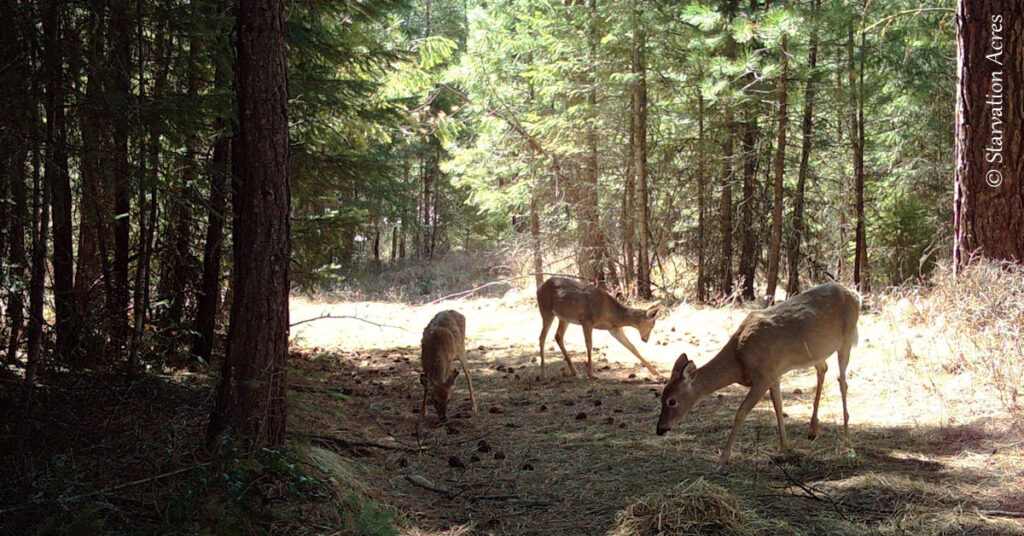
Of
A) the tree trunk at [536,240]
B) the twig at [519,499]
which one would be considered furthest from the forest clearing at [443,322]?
the tree trunk at [536,240]

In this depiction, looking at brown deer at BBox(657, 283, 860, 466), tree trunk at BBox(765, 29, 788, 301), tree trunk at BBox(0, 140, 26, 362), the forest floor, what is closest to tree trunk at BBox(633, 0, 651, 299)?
tree trunk at BBox(765, 29, 788, 301)

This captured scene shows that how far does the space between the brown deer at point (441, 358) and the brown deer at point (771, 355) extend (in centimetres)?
261

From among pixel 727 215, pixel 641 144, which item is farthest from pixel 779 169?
pixel 641 144

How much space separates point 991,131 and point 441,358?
7.13 metres

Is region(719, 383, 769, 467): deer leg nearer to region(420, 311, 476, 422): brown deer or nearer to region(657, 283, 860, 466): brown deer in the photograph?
region(657, 283, 860, 466): brown deer

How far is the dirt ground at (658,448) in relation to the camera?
15.1ft

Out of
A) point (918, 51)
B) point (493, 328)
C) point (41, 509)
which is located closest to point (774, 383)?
point (41, 509)

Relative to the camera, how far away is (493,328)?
50.2 feet

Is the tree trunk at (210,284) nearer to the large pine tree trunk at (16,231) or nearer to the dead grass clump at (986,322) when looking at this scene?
the large pine tree trunk at (16,231)

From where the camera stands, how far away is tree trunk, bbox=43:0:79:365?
528cm

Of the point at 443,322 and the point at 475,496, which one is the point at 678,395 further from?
the point at 443,322

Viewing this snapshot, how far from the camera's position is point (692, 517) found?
4.21 meters

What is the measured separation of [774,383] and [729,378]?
0.37 m

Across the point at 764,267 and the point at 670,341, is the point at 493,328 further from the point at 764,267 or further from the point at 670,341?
the point at 764,267
